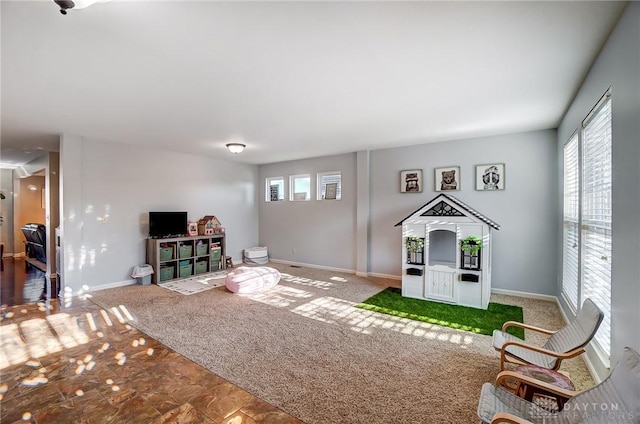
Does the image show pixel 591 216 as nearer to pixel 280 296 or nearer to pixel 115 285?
pixel 280 296

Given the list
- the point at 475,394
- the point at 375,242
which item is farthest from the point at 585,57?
the point at 375,242

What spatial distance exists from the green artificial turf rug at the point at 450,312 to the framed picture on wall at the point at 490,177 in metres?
1.92

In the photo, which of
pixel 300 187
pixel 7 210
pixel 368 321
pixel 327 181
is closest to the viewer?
pixel 368 321

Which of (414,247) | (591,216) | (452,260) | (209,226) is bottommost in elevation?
(452,260)

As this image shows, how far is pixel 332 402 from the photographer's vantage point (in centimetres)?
217

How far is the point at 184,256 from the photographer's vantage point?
6008 mm

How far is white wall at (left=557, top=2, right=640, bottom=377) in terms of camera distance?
166cm

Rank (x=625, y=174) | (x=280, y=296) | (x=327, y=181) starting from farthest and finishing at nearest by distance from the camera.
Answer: (x=327, y=181) → (x=280, y=296) → (x=625, y=174)

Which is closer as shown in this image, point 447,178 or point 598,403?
point 598,403

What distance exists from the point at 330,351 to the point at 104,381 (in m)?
2.00

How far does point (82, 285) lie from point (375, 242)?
5.40 m

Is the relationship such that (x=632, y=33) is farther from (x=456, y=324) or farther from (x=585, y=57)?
(x=456, y=324)

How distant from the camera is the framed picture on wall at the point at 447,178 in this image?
17.0ft

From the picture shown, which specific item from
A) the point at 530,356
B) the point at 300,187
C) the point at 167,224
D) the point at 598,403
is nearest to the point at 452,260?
the point at 530,356
